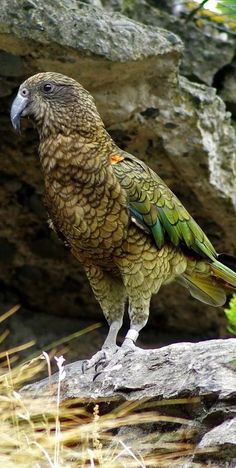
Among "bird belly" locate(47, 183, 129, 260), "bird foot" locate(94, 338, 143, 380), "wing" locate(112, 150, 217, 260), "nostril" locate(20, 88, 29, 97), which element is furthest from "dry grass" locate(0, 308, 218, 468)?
"nostril" locate(20, 88, 29, 97)

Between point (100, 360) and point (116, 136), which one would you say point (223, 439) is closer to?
point (100, 360)

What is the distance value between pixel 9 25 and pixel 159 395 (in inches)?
91.7

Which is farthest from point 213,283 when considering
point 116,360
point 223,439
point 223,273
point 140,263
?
point 223,439

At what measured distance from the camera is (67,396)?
4.43 m

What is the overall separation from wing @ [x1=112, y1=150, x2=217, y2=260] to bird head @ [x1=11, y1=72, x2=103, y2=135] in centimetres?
30

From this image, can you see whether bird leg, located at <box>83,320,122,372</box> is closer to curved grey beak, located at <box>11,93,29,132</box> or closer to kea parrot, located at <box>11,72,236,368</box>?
kea parrot, located at <box>11,72,236,368</box>

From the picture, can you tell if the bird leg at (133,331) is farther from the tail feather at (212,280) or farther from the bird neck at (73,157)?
the bird neck at (73,157)

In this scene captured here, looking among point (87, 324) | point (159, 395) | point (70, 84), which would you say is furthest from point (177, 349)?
point (87, 324)

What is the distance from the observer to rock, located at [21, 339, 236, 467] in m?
3.61

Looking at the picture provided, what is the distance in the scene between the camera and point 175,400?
12.6ft

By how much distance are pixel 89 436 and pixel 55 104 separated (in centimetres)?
211

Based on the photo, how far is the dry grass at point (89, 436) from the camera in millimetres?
3545

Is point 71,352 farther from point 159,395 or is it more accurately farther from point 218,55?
point 159,395

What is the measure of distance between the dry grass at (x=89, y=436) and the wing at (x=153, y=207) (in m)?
1.31
